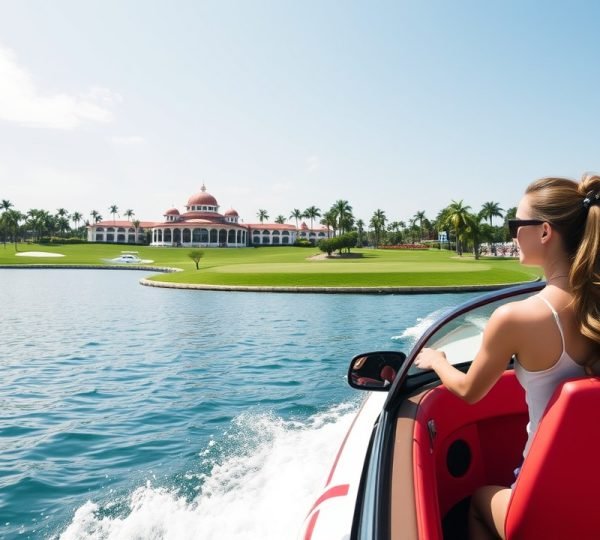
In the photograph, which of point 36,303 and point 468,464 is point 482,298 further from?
point 36,303

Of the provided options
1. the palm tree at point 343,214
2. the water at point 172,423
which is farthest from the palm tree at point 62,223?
the water at point 172,423

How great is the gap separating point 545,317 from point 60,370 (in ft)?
39.8

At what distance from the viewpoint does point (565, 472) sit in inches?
66.8

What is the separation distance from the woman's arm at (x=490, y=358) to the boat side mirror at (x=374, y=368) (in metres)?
0.80

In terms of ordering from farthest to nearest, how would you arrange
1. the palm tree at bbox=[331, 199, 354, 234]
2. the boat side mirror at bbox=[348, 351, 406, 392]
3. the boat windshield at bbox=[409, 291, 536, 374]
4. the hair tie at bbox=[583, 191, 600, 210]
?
the palm tree at bbox=[331, 199, 354, 234] → the boat side mirror at bbox=[348, 351, 406, 392] → the boat windshield at bbox=[409, 291, 536, 374] → the hair tie at bbox=[583, 191, 600, 210]

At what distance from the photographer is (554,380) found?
177 centimetres

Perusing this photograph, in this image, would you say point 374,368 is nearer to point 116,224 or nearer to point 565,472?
point 565,472

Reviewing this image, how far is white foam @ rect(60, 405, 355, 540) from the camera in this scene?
15.3ft

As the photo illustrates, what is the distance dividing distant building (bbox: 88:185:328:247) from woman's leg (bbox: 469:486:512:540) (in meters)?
126

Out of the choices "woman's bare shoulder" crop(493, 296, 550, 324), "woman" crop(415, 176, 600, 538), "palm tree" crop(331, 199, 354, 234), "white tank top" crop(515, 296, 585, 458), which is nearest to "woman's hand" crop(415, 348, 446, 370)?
"woman" crop(415, 176, 600, 538)

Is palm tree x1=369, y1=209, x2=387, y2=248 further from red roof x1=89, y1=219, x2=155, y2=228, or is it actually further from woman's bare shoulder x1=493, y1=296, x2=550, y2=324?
woman's bare shoulder x1=493, y1=296, x2=550, y2=324


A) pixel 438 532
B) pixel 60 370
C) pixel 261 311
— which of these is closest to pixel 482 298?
pixel 438 532

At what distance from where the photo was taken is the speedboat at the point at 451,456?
1.69 metres

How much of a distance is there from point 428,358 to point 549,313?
2.35 ft
